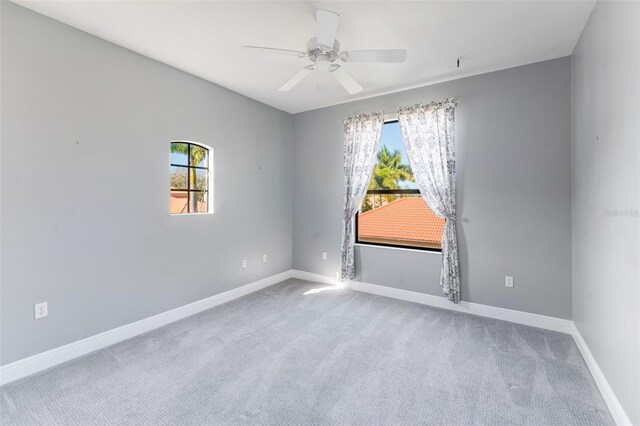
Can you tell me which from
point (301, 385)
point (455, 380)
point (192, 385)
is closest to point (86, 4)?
point (192, 385)

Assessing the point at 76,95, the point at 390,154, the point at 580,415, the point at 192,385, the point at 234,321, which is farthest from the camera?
the point at 390,154

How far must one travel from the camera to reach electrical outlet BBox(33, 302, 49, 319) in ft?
7.18

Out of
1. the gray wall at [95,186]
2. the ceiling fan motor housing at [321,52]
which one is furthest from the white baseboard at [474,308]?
the ceiling fan motor housing at [321,52]

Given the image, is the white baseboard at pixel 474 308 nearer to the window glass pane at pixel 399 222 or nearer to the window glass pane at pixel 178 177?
the window glass pane at pixel 399 222

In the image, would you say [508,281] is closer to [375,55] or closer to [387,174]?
[387,174]

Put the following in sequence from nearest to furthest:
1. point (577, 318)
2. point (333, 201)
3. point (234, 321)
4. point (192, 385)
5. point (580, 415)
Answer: point (580, 415), point (192, 385), point (577, 318), point (234, 321), point (333, 201)

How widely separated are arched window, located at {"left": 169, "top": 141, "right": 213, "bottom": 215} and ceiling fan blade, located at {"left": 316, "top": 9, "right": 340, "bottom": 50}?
A: 79.5 inches

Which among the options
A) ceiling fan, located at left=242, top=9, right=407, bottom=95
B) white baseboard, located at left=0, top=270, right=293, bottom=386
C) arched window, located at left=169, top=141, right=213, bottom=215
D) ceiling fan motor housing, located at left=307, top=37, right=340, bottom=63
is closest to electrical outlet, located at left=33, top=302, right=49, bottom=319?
white baseboard, located at left=0, top=270, right=293, bottom=386

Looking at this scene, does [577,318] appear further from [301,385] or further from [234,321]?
[234,321]

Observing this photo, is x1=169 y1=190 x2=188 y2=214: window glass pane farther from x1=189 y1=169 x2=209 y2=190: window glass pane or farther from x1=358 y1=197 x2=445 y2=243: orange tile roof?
x1=358 y1=197 x2=445 y2=243: orange tile roof

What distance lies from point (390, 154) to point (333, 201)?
107cm

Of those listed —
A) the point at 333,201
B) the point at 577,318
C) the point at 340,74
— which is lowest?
the point at 577,318

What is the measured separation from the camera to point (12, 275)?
6.81 ft

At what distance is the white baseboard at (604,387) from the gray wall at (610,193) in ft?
0.17
